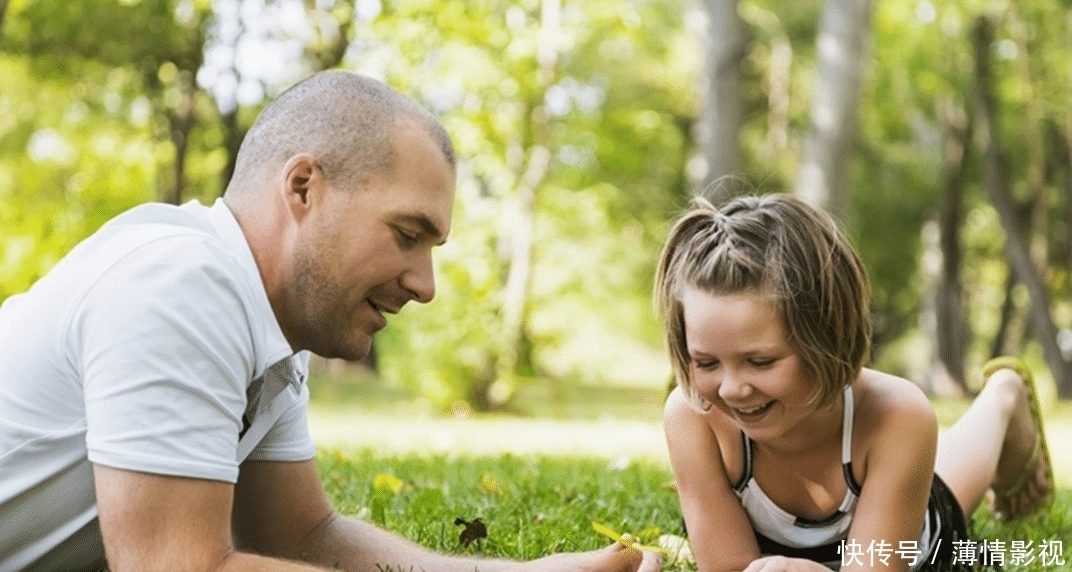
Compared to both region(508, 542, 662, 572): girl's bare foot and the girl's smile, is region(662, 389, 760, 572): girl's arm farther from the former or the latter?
region(508, 542, 662, 572): girl's bare foot

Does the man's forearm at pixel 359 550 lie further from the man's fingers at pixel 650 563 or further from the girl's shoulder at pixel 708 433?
the girl's shoulder at pixel 708 433

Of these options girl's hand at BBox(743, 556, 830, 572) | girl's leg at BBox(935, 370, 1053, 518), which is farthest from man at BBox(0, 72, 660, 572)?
girl's leg at BBox(935, 370, 1053, 518)

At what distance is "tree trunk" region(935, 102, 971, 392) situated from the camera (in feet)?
74.8

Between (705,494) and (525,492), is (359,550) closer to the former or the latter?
(705,494)

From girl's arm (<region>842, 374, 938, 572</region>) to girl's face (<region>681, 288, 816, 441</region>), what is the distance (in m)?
0.28

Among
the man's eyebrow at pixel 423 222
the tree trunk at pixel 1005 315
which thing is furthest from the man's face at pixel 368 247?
the tree trunk at pixel 1005 315

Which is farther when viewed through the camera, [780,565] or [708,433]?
[708,433]

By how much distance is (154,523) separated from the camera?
6.77 ft

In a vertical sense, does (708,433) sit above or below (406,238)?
below

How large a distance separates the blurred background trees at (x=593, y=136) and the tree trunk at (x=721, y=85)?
0.02 m

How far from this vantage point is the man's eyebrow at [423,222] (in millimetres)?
2438

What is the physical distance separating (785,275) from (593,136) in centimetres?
917

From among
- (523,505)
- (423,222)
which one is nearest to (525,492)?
(523,505)

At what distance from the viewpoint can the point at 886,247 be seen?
26250 millimetres
